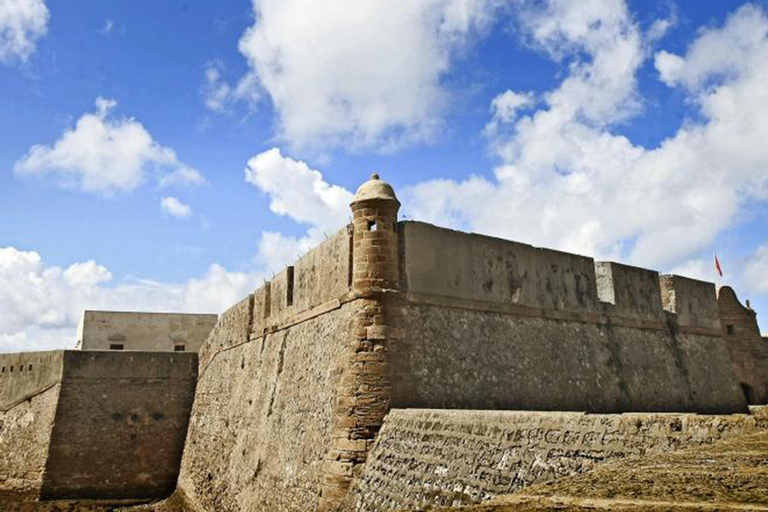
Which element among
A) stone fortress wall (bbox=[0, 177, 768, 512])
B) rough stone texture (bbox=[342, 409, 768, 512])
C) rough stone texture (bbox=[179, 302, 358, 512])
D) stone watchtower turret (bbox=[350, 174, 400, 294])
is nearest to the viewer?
rough stone texture (bbox=[342, 409, 768, 512])

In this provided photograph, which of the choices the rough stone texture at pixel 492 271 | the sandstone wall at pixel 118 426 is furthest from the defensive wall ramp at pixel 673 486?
the sandstone wall at pixel 118 426

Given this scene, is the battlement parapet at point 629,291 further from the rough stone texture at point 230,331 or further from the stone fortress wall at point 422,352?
the rough stone texture at point 230,331

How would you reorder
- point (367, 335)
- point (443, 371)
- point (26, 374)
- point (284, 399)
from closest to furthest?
point (367, 335), point (443, 371), point (284, 399), point (26, 374)

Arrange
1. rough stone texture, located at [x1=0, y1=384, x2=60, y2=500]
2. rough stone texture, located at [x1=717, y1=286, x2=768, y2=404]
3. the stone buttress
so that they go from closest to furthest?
the stone buttress < rough stone texture, located at [x1=717, y1=286, x2=768, y2=404] < rough stone texture, located at [x1=0, y1=384, x2=60, y2=500]

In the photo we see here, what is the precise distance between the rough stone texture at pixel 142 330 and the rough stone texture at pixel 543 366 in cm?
2009

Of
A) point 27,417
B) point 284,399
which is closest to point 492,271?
point 284,399

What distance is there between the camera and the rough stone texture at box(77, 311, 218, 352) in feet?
90.2

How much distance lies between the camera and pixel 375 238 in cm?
973

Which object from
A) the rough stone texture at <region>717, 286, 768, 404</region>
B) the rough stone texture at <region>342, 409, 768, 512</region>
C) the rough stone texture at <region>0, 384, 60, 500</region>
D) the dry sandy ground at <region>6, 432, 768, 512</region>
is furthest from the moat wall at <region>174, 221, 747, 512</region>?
the rough stone texture at <region>0, 384, 60, 500</region>

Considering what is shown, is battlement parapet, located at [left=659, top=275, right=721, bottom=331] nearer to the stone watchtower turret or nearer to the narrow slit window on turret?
the stone watchtower turret

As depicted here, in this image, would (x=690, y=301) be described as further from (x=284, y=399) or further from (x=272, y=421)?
(x=272, y=421)

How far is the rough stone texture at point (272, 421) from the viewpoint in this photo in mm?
9781

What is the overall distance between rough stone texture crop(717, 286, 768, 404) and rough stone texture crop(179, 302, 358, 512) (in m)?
11.9

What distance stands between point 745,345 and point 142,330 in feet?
75.5
